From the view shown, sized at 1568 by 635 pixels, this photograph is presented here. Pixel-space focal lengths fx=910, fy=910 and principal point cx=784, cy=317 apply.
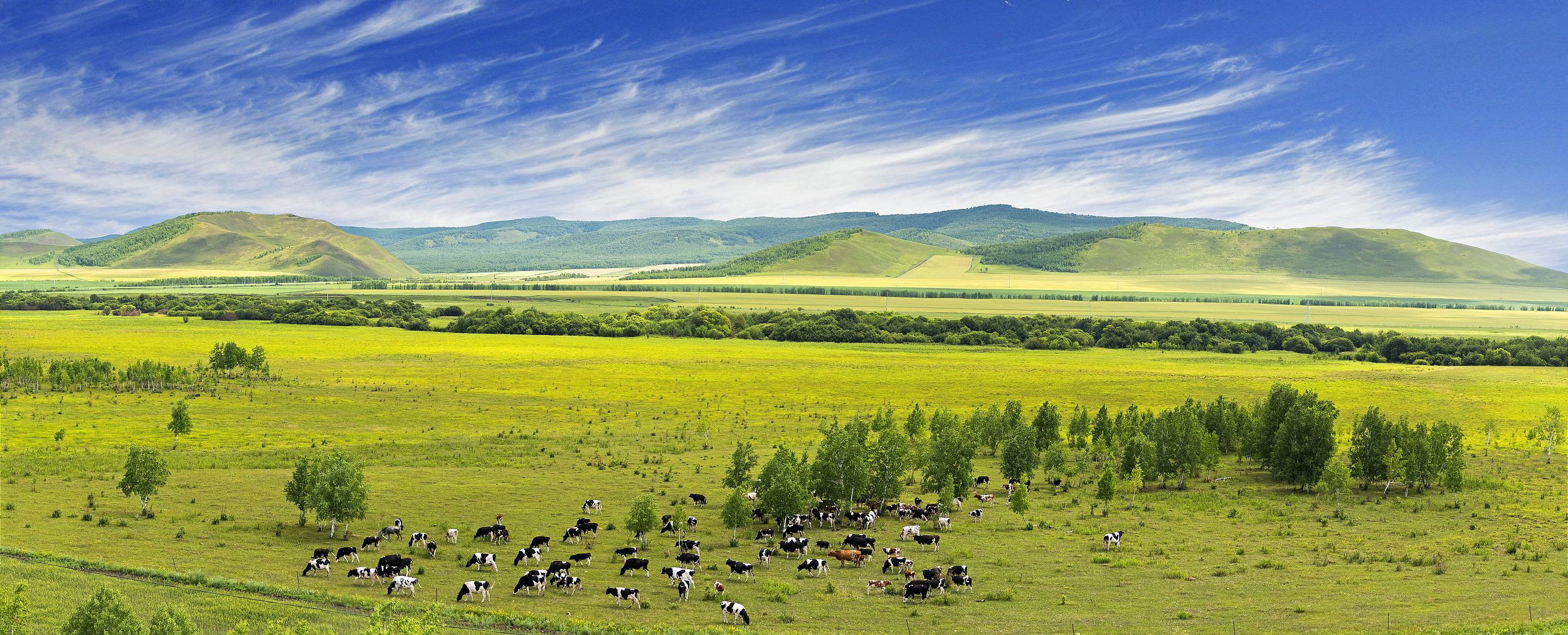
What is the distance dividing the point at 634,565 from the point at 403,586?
7.86 m

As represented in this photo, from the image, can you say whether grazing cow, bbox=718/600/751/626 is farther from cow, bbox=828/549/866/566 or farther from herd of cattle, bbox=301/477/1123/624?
cow, bbox=828/549/866/566

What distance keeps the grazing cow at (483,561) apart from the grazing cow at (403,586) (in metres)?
3.05

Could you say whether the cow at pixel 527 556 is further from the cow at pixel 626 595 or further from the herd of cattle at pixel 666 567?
the cow at pixel 626 595

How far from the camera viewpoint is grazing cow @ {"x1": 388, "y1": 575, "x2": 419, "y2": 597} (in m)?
30.0

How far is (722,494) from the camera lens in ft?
157

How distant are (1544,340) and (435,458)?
16541 cm

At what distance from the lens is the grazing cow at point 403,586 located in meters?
30.0

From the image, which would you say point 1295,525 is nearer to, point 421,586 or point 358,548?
point 421,586

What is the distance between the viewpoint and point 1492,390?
98.4 meters

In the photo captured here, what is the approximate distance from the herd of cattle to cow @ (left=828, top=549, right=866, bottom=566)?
0.02 m

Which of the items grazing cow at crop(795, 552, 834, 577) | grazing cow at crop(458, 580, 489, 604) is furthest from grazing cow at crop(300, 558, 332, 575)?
grazing cow at crop(795, 552, 834, 577)

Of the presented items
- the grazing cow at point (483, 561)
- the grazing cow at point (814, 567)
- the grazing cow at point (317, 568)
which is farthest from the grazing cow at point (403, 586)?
the grazing cow at point (814, 567)

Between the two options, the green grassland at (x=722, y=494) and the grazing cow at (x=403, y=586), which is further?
the green grassland at (x=722, y=494)

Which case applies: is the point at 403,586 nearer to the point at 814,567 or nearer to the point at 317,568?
the point at 317,568
